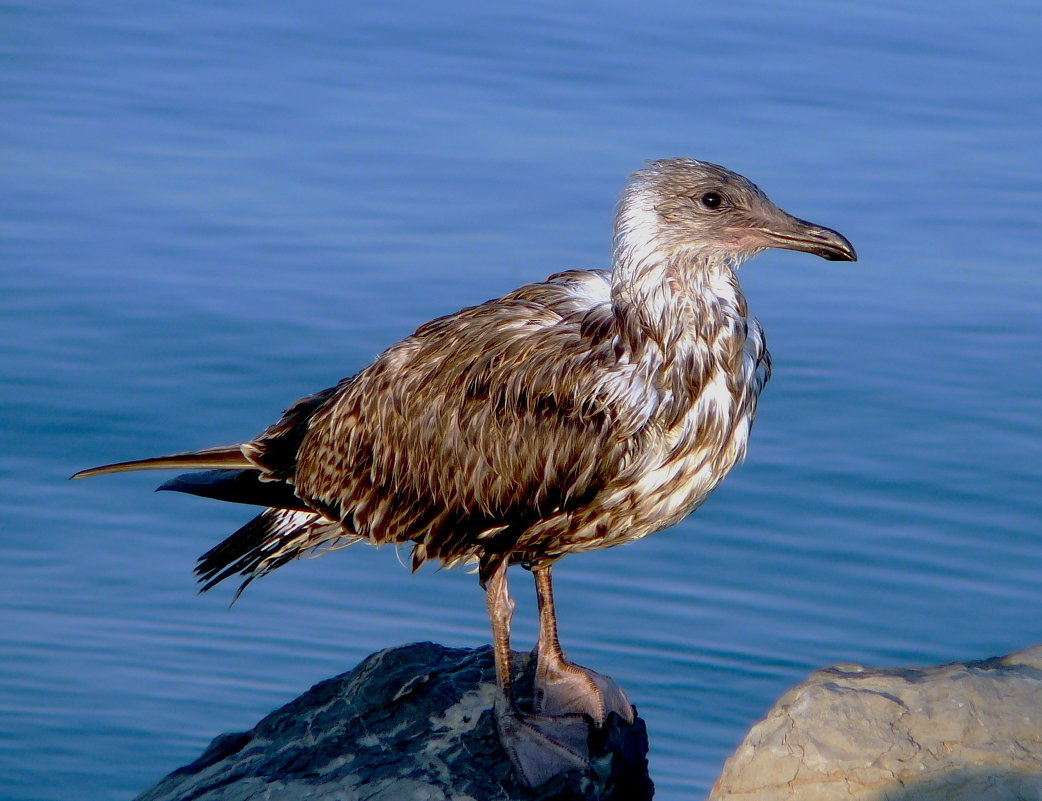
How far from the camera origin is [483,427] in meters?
5.99

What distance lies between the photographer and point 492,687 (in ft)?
20.6

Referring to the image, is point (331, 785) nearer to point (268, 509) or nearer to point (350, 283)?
point (268, 509)

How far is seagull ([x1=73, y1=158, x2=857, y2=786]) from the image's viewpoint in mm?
5770

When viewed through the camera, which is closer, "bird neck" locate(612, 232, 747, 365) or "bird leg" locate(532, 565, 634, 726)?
"bird neck" locate(612, 232, 747, 365)

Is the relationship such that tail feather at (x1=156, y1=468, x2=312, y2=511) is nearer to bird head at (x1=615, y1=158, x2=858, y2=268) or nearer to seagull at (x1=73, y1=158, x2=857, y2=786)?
seagull at (x1=73, y1=158, x2=857, y2=786)

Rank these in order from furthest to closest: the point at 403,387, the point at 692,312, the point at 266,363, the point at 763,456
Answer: the point at 266,363
the point at 763,456
the point at 403,387
the point at 692,312

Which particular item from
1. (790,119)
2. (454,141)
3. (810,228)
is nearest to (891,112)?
(790,119)

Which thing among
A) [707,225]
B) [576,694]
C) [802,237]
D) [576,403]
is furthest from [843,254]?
[576,694]

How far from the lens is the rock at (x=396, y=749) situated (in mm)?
5898

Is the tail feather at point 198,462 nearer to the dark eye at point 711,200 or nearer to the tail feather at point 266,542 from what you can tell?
the tail feather at point 266,542

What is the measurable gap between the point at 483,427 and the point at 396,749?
3.47 ft

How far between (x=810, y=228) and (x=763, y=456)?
3055 millimetres

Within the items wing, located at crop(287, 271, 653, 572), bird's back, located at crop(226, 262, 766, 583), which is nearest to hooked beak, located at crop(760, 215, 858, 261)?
bird's back, located at crop(226, 262, 766, 583)

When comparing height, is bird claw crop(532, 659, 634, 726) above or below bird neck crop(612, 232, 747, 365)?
below
